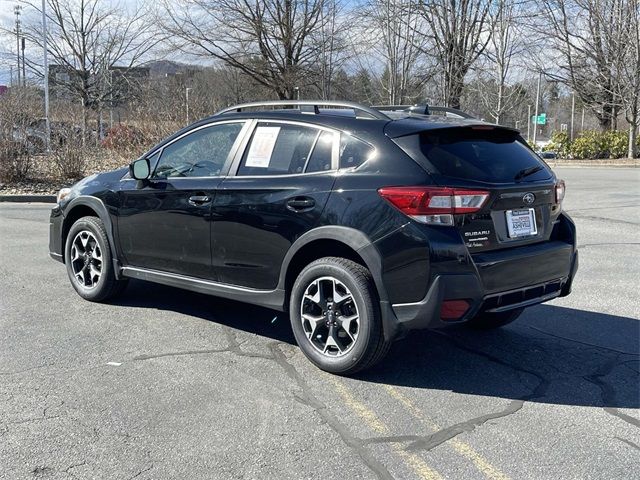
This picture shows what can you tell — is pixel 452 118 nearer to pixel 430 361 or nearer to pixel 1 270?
pixel 430 361

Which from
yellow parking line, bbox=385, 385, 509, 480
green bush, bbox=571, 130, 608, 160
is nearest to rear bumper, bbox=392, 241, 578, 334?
yellow parking line, bbox=385, 385, 509, 480

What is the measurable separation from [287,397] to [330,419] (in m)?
0.39

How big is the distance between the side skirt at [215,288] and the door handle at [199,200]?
1.99 feet

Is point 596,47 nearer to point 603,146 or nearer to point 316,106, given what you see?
point 603,146

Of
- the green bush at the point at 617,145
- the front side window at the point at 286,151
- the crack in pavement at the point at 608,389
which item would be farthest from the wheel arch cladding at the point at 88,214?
the green bush at the point at 617,145

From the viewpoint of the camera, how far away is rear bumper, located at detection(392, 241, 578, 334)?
3.93 metres

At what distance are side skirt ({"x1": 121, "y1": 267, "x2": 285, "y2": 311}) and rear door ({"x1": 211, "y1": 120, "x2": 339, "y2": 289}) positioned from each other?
0.05 m

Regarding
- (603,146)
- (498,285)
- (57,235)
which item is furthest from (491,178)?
(603,146)

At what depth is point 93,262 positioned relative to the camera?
239 inches

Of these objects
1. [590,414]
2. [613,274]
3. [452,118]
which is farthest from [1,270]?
[613,274]

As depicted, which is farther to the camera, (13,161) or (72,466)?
(13,161)

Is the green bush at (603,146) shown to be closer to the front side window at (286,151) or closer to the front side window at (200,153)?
the front side window at (200,153)

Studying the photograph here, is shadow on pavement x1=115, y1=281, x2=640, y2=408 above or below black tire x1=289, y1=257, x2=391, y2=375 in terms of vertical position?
below

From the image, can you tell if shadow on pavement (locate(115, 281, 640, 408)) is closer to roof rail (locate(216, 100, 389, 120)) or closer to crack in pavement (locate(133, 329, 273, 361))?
crack in pavement (locate(133, 329, 273, 361))
